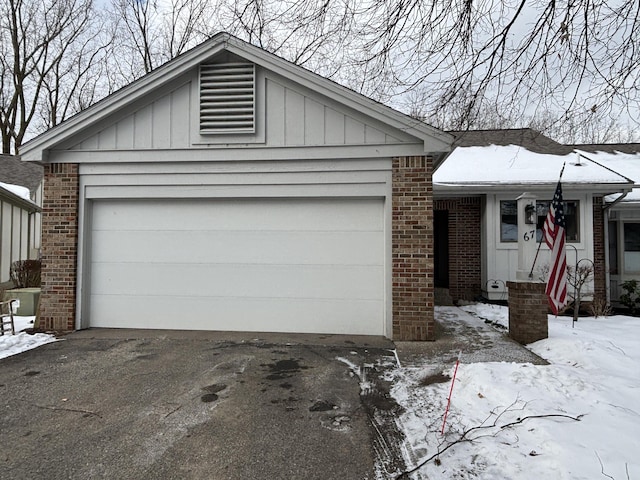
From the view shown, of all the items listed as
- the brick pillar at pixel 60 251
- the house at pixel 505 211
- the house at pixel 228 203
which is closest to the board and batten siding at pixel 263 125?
the house at pixel 228 203

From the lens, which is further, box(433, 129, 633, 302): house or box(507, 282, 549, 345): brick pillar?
box(433, 129, 633, 302): house

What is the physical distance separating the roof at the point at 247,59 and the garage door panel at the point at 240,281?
227 cm

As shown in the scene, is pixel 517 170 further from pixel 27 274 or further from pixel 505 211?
pixel 27 274

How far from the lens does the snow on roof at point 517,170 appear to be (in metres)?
9.30

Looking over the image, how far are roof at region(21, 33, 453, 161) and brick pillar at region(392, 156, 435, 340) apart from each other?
0.52 metres

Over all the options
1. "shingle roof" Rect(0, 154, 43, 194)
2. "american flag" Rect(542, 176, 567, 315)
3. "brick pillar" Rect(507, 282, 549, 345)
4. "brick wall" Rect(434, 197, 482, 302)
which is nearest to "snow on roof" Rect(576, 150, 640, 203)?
"brick wall" Rect(434, 197, 482, 302)

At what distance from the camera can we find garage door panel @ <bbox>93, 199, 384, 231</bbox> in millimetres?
6363

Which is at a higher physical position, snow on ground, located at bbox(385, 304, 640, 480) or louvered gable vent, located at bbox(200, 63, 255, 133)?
louvered gable vent, located at bbox(200, 63, 255, 133)

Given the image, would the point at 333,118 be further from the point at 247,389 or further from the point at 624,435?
the point at 624,435

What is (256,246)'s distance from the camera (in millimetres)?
6559

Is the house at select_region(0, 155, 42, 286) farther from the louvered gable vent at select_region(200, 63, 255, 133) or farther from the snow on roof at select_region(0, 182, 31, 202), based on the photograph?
the louvered gable vent at select_region(200, 63, 255, 133)

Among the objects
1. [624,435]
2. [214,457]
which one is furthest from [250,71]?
[624,435]

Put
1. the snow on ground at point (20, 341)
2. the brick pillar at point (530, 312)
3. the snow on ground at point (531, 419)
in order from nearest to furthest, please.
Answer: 1. the snow on ground at point (531, 419)
2. the snow on ground at point (20, 341)
3. the brick pillar at point (530, 312)

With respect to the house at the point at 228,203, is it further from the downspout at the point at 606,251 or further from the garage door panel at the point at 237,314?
the downspout at the point at 606,251
